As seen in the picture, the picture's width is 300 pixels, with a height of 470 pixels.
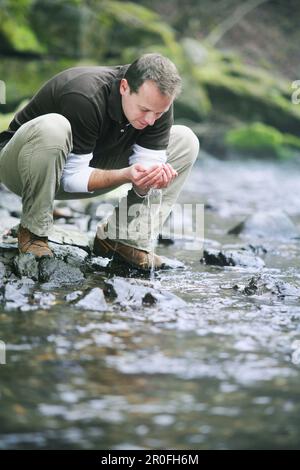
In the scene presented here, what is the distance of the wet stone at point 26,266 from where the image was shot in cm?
325

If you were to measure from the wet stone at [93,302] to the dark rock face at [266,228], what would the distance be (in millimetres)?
2610

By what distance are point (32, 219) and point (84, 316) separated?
2.75 feet

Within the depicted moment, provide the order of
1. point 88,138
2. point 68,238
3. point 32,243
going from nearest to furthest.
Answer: point 88,138
point 32,243
point 68,238

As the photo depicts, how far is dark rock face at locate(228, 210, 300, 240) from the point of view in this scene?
17.6ft

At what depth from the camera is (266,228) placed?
5.43 metres

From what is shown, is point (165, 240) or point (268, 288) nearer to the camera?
point (268, 288)

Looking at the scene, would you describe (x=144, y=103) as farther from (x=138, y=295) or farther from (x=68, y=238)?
(x=68, y=238)

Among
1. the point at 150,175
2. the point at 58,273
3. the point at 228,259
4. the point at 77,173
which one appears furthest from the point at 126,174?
the point at 228,259

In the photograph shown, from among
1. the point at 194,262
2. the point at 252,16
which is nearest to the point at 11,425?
the point at 194,262

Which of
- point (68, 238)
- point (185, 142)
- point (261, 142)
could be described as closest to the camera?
point (185, 142)

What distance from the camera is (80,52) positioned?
484 inches

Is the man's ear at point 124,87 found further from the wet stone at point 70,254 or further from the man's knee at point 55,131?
the wet stone at point 70,254

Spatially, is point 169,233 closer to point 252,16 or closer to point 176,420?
point 176,420

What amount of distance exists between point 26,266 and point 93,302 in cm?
53
